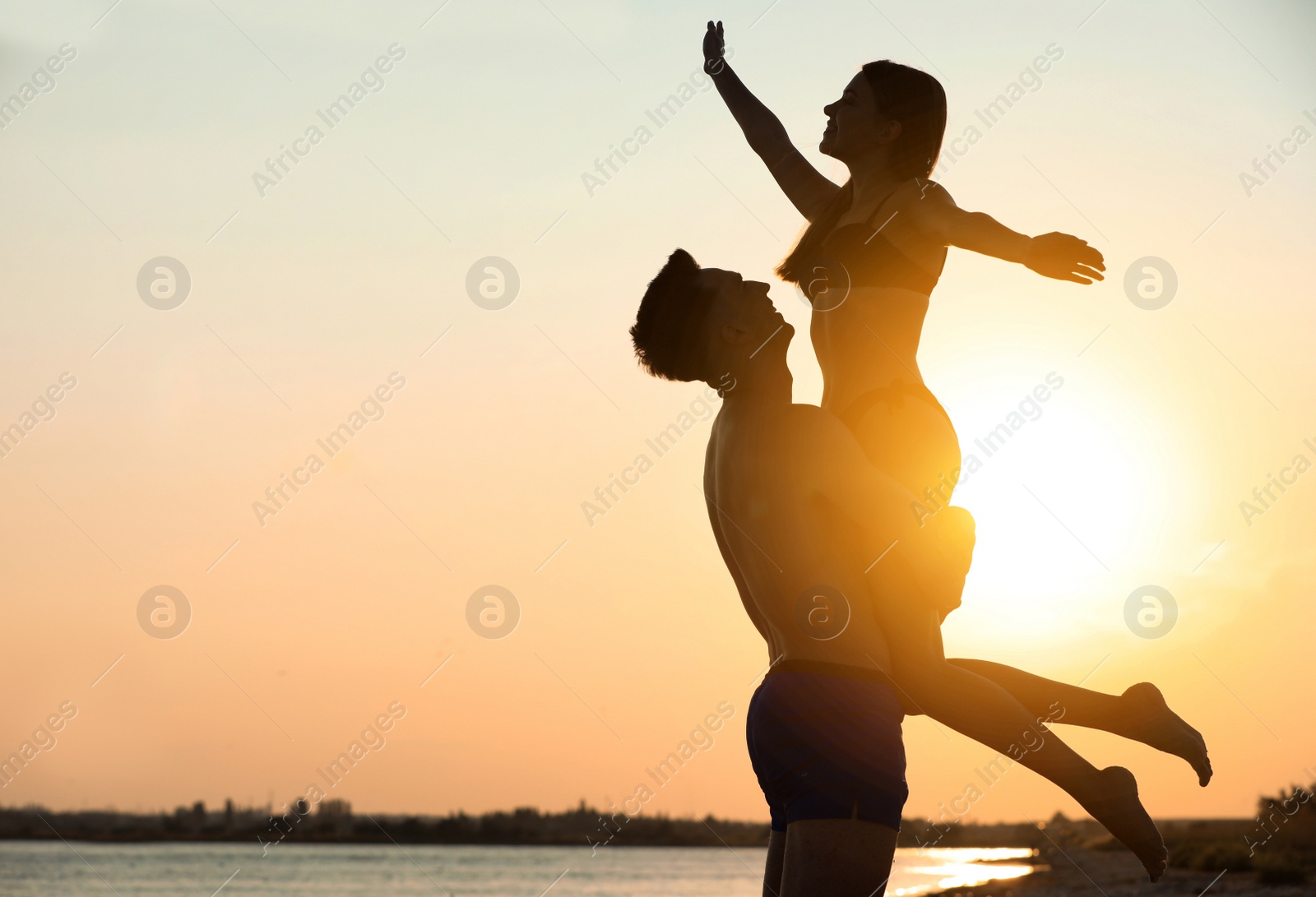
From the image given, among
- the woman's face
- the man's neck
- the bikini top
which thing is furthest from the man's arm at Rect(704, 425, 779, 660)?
the woman's face

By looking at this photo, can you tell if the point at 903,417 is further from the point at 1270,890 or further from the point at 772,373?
the point at 1270,890

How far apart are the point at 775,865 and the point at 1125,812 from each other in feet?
3.66

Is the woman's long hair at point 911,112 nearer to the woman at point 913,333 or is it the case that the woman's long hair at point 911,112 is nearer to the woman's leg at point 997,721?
the woman at point 913,333

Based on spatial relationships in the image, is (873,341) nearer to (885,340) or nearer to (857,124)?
(885,340)

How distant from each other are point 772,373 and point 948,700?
1.13 meters

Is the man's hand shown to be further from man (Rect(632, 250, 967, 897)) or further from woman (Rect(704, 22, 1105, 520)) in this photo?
man (Rect(632, 250, 967, 897))

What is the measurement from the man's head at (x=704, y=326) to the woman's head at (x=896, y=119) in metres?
0.84

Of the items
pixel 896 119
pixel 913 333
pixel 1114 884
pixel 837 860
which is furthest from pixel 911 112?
pixel 1114 884

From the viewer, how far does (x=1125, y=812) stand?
3.62 m

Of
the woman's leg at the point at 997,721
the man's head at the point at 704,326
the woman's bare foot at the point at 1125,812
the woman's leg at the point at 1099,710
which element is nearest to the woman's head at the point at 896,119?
the man's head at the point at 704,326

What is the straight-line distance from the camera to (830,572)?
353 centimetres

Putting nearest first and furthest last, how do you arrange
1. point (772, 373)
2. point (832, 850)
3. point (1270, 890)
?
point (832, 850)
point (772, 373)
point (1270, 890)

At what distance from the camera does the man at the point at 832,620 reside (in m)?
3.43

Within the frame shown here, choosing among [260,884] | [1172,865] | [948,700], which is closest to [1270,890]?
[1172,865]
